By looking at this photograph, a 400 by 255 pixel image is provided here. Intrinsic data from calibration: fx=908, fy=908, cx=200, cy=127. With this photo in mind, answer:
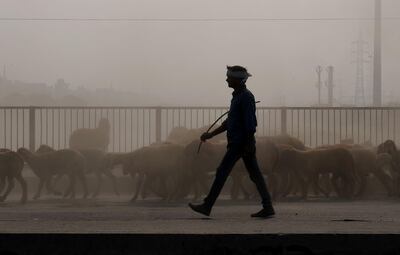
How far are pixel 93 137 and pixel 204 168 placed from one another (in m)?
6.22

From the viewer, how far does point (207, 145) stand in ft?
58.4

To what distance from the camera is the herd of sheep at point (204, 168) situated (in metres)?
17.8

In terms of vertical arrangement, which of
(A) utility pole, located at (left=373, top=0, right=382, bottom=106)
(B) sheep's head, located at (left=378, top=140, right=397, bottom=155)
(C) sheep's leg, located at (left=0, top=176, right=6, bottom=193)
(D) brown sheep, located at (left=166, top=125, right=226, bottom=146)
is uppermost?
(A) utility pole, located at (left=373, top=0, right=382, bottom=106)

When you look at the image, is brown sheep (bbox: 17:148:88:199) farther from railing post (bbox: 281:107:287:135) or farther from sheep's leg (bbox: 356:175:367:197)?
railing post (bbox: 281:107:287:135)

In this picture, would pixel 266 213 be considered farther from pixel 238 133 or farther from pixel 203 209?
pixel 238 133

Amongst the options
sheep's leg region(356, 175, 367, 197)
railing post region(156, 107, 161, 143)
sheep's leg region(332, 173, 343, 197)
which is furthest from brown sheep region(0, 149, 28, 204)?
sheep's leg region(356, 175, 367, 197)

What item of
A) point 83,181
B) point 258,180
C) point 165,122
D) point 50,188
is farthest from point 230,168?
point 165,122

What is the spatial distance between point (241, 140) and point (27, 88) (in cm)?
3468

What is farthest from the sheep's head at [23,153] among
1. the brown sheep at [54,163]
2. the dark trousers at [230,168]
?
the dark trousers at [230,168]

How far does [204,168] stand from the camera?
1783 cm

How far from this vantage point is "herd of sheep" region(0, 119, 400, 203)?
1775cm
